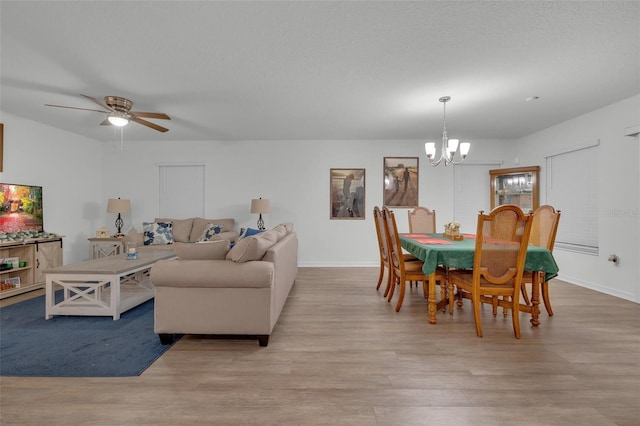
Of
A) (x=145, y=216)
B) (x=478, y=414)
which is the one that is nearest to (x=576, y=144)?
(x=478, y=414)

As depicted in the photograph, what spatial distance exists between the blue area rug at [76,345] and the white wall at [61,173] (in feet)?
7.12

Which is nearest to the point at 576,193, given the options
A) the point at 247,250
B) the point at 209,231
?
the point at 247,250

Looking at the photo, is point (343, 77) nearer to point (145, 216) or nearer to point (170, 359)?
point (170, 359)

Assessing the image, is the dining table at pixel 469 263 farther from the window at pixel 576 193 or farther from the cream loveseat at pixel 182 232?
the cream loveseat at pixel 182 232

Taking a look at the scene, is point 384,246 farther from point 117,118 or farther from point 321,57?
point 117,118

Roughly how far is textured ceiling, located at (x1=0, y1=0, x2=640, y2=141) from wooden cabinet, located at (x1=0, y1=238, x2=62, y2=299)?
1849mm

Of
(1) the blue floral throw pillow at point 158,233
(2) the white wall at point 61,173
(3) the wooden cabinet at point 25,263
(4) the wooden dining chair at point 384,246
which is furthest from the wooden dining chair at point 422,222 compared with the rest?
(2) the white wall at point 61,173

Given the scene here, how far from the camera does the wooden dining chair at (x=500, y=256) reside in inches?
87.6

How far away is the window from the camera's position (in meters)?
3.79

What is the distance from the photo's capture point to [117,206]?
4.88 m

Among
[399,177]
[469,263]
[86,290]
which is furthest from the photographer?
[399,177]

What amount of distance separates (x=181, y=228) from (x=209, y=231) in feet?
1.90

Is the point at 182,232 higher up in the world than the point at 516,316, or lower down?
higher up

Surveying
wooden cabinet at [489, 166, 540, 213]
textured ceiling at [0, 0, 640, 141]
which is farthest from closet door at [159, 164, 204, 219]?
wooden cabinet at [489, 166, 540, 213]
